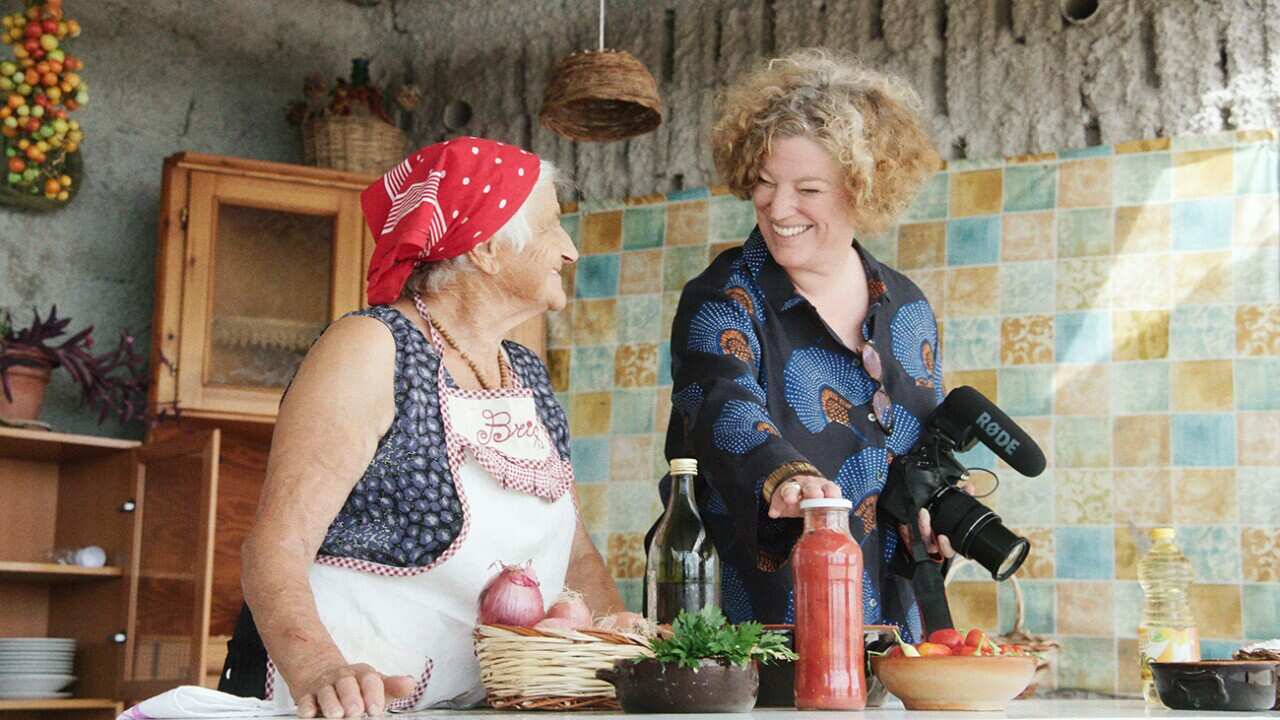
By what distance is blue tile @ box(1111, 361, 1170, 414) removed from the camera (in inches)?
146

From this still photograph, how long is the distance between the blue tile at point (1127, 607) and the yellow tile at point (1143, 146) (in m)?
1.09

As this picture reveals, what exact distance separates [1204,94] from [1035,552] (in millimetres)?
1213

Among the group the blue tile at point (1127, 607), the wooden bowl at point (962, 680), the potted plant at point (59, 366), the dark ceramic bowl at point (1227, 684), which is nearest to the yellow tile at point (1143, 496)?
the blue tile at point (1127, 607)

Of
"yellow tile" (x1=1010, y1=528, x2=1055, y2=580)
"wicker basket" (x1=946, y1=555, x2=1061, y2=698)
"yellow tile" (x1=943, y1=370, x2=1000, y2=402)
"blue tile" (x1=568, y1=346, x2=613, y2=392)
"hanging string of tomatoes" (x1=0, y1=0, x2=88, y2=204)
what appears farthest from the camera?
"blue tile" (x1=568, y1=346, x2=613, y2=392)

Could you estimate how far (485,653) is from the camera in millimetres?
1538

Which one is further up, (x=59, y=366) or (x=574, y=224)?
(x=574, y=224)

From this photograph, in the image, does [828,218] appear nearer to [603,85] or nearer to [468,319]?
[468,319]

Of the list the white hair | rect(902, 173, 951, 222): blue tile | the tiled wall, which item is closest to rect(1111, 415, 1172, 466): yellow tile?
the tiled wall

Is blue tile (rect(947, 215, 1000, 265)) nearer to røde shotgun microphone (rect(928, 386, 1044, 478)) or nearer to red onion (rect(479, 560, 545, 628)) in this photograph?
røde shotgun microphone (rect(928, 386, 1044, 478))

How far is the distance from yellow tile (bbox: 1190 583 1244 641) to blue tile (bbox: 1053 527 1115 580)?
8.2 inches

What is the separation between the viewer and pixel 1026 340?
386cm

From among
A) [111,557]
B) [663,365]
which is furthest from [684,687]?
[111,557]

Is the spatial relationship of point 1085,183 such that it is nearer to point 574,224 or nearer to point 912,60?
point 912,60

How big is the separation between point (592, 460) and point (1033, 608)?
1.32 metres
